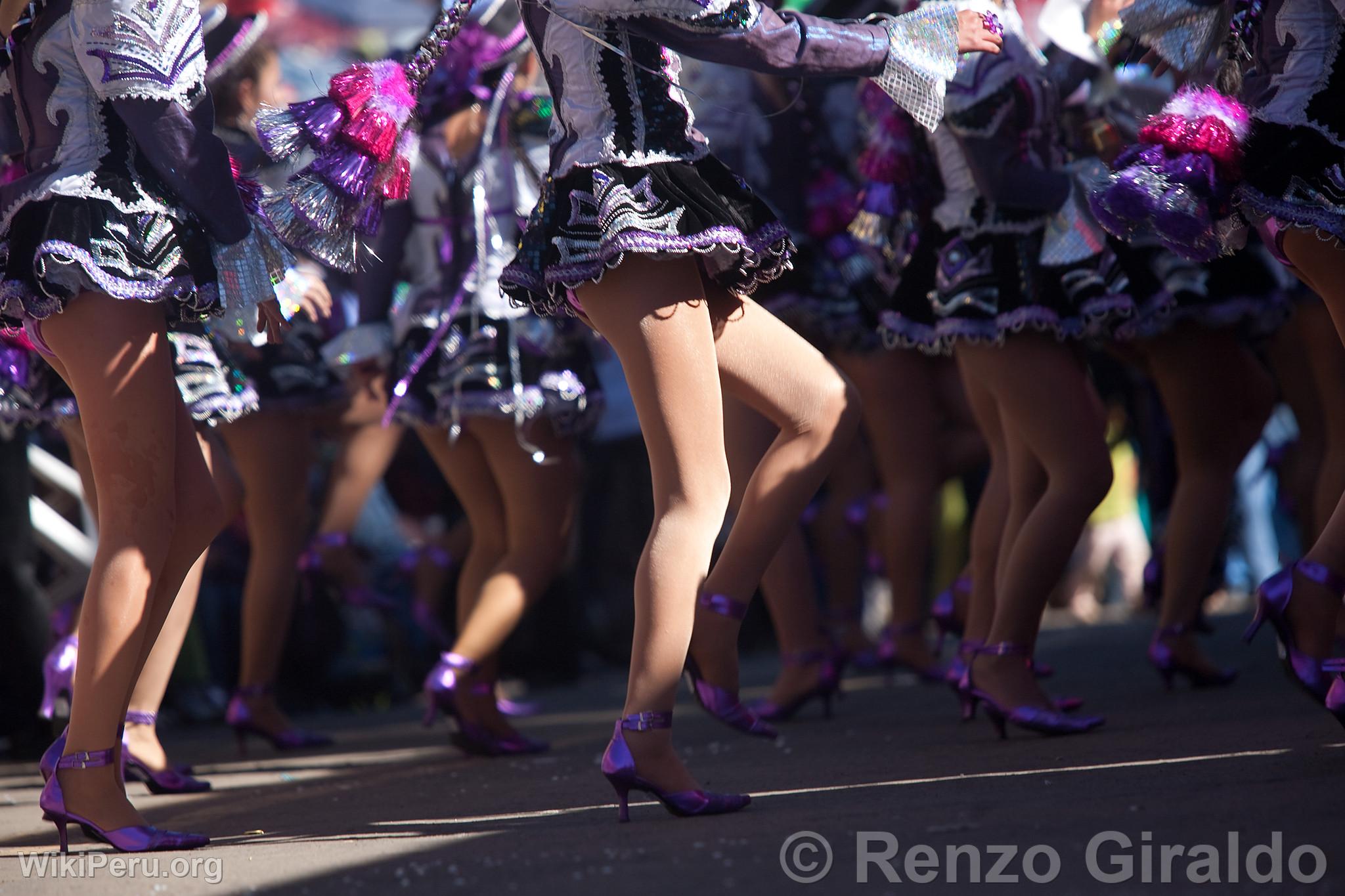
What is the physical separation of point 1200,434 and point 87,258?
2.94 meters

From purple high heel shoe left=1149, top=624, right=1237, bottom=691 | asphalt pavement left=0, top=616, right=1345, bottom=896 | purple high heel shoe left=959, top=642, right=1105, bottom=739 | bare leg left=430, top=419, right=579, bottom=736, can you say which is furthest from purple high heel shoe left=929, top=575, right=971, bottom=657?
bare leg left=430, top=419, right=579, bottom=736

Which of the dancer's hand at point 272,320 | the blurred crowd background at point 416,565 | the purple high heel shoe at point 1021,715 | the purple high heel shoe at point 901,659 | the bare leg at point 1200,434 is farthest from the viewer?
the purple high heel shoe at point 901,659

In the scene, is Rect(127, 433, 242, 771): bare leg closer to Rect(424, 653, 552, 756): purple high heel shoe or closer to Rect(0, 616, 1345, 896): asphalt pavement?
Rect(0, 616, 1345, 896): asphalt pavement

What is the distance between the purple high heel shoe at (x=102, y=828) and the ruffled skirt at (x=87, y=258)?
844 millimetres

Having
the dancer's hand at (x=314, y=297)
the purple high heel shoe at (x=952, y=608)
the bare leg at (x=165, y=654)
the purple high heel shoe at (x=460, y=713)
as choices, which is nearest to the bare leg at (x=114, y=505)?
the dancer's hand at (x=314, y=297)

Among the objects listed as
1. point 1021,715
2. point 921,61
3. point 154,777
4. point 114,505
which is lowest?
point 154,777

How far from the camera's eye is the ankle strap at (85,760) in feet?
8.70

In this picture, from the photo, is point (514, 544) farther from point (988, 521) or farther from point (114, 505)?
point (114, 505)

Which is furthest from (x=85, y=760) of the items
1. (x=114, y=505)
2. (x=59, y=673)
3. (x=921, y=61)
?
(x=921, y=61)

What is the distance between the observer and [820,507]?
20.6 ft

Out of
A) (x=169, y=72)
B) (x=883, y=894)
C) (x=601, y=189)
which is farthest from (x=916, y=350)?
(x=883, y=894)

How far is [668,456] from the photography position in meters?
2.60

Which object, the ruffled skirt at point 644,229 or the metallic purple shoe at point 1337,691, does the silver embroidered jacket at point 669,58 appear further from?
the metallic purple shoe at point 1337,691

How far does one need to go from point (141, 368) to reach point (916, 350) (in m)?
2.87
